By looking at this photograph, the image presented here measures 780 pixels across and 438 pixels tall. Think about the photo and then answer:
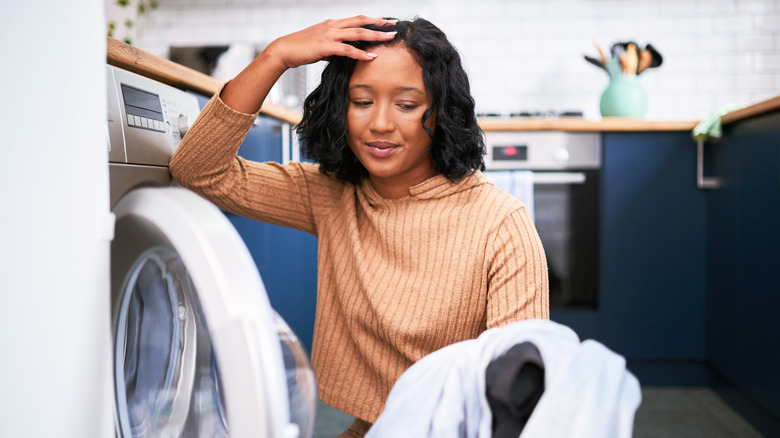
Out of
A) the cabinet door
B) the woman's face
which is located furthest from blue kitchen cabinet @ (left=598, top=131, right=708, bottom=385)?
the woman's face

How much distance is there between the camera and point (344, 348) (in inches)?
40.6

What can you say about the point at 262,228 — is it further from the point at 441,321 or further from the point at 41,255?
the point at 41,255

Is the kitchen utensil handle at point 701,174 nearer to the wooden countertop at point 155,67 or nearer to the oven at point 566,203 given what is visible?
the oven at point 566,203

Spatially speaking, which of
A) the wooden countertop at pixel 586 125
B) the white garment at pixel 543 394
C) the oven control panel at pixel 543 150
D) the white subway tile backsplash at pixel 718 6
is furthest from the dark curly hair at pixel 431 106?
the white subway tile backsplash at pixel 718 6

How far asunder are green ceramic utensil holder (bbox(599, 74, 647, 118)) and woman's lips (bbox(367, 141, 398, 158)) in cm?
198

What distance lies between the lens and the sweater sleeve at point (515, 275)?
88 cm

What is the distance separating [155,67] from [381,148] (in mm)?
358

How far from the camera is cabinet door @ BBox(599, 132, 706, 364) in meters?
2.32

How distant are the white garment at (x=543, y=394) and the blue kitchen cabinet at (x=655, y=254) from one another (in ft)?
5.99

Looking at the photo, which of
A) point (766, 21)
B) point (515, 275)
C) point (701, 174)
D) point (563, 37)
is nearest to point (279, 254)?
point (515, 275)

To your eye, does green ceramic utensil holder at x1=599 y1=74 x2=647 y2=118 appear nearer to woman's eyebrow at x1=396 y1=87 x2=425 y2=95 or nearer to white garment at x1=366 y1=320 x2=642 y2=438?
woman's eyebrow at x1=396 y1=87 x2=425 y2=95

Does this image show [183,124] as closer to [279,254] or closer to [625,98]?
[279,254]

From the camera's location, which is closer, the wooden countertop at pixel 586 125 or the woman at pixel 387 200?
the woman at pixel 387 200

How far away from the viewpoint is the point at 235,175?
100 cm
